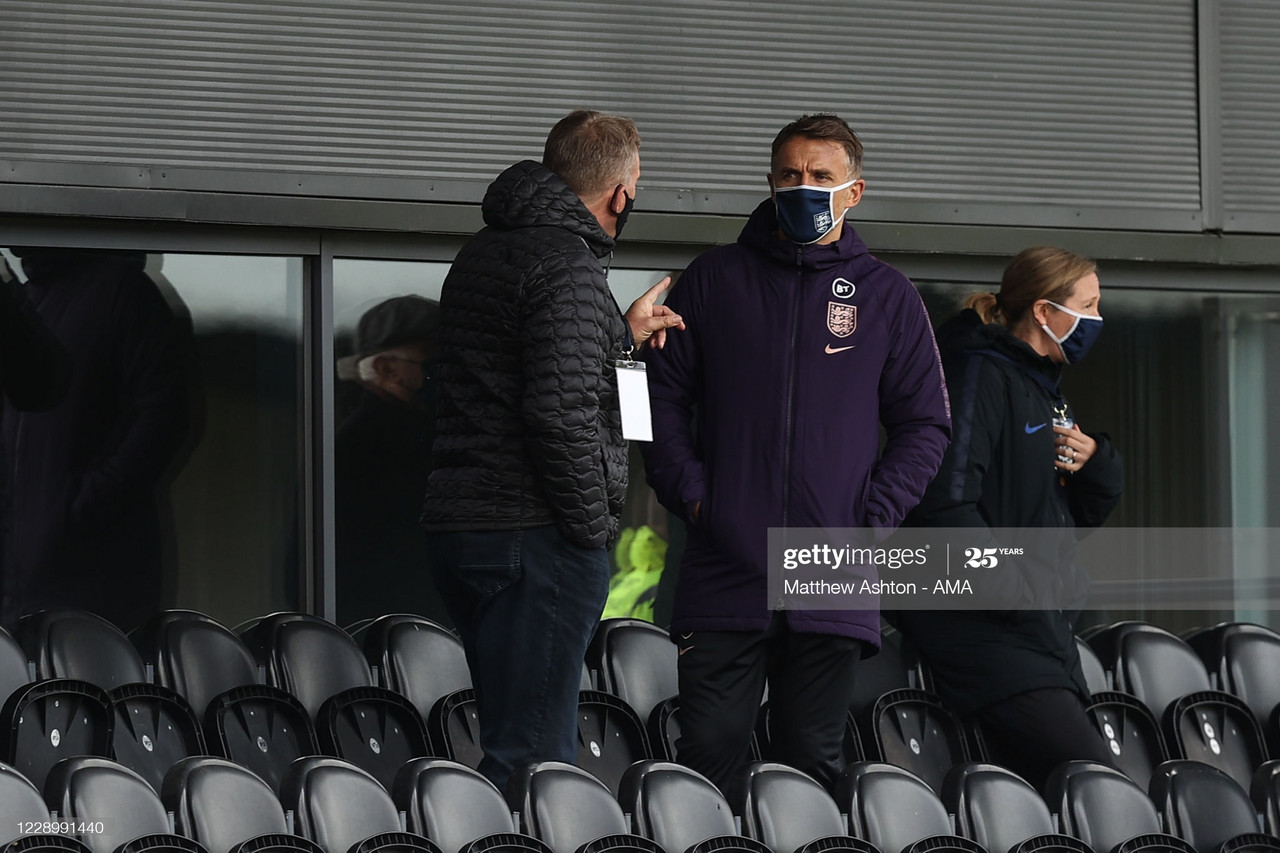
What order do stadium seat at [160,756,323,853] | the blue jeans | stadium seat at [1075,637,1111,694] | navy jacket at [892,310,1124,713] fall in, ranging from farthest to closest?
stadium seat at [1075,637,1111,694] < navy jacket at [892,310,1124,713] < the blue jeans < stadium seat at [160,756,323,853]

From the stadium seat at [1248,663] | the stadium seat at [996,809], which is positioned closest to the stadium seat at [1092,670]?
the stadium seat at [1248,663]

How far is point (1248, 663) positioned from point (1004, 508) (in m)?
1.28

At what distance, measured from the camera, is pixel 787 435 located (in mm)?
3992

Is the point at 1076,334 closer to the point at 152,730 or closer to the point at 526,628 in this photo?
the point at 526,628

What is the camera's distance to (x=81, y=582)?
210 inches

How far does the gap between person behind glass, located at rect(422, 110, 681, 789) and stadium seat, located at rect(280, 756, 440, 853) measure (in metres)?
0.37

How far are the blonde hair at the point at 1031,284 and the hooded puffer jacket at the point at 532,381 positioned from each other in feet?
4.43

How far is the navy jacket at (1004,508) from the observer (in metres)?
4.40

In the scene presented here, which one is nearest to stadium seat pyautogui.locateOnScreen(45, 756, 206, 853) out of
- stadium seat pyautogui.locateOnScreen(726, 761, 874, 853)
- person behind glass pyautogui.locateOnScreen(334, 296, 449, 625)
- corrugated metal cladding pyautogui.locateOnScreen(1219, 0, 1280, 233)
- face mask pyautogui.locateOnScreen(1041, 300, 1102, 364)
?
stadium seat pyautogui.locateOnScreen(726, 761, 874, 853)

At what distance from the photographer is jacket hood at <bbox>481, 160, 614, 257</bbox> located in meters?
3.83

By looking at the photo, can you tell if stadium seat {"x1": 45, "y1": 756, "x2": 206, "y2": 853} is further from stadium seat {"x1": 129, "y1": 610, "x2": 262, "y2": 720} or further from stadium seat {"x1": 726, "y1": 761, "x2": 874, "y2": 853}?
stadium seat {"x1": 726, "y1": 761, "x2": 874, "y2": 853}

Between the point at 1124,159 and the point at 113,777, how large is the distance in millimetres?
4274

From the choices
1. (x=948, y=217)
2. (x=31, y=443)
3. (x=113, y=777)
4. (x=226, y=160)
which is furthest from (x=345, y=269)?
(x=113, y=777)

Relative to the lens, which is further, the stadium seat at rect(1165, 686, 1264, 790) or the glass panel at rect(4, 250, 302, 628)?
the glass panel at rect(4, 250, 302, 628)
